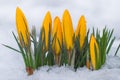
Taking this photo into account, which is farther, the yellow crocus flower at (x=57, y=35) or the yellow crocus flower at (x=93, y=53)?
the yellow crocus flower at (x=57, y=35)

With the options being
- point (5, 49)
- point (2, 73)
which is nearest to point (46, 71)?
point (2, 73)

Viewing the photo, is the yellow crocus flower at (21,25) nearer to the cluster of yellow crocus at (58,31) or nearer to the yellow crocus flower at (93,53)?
the cluster of yellow crocus at (58,31)

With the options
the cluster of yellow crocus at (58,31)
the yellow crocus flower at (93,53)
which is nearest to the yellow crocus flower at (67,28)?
the cluster of yellow crocus at (58,31)

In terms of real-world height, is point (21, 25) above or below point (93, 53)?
above

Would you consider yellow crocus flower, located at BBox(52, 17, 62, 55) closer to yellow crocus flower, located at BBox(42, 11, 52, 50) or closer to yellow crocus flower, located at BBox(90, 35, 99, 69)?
yellow crocus flower, located at BBox(42, 11, 52, 50)

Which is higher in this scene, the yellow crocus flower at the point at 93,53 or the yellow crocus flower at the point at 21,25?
the yellow crocus flower at the point at 21,25

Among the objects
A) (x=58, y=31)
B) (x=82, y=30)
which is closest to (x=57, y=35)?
(x=58, y=31)

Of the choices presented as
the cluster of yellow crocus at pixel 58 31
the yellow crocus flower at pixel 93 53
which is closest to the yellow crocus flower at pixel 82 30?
the cluster of yellow crocus at pixel 58 31

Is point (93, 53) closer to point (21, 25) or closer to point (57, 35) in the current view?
point (57, 35)

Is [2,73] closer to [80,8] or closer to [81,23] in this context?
[81,23]

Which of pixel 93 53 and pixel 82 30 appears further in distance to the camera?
pixel 82 30

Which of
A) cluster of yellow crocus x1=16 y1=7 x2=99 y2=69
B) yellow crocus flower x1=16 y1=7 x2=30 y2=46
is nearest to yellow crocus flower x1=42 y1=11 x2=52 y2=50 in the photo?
cluster of yellow crocus x1=16 y1=7 x2=99 y2=69

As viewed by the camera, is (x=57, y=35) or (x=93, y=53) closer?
(x=93, y=53)

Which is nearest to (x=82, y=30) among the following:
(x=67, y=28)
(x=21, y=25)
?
(x=67, y=28)
